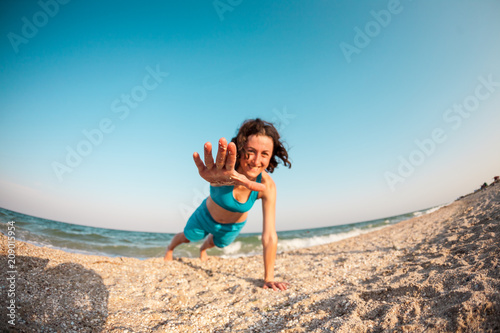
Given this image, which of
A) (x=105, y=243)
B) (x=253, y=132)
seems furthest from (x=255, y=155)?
(x=105, y=243)

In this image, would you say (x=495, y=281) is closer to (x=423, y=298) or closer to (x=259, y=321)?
(x=423, y=298)

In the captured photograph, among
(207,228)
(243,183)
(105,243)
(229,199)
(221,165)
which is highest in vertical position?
(221,165)

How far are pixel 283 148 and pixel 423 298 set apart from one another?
2.44 m

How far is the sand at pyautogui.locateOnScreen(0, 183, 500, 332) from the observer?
146 cm

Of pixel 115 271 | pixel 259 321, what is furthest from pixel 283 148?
pixel 115 271

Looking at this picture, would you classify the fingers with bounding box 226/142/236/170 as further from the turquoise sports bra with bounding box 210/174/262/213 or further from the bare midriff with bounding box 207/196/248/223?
the bare midriff with bounding box 207/196/248/223

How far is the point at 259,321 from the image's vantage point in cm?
187

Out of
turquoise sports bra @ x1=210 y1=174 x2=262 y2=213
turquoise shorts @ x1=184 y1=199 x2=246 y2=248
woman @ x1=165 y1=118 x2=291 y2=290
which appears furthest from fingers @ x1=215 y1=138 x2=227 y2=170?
turquoise shorts @ x1=184 y1=199 x2=246 y2=248

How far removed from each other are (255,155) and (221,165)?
811mm

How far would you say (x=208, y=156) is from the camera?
7.20ft

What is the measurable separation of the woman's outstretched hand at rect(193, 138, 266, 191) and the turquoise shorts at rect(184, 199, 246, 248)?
1.71 meters

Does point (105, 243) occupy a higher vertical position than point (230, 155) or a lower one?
lower

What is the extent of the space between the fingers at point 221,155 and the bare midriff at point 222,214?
5.23 ft

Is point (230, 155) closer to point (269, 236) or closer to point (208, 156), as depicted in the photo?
point (208, 156)
